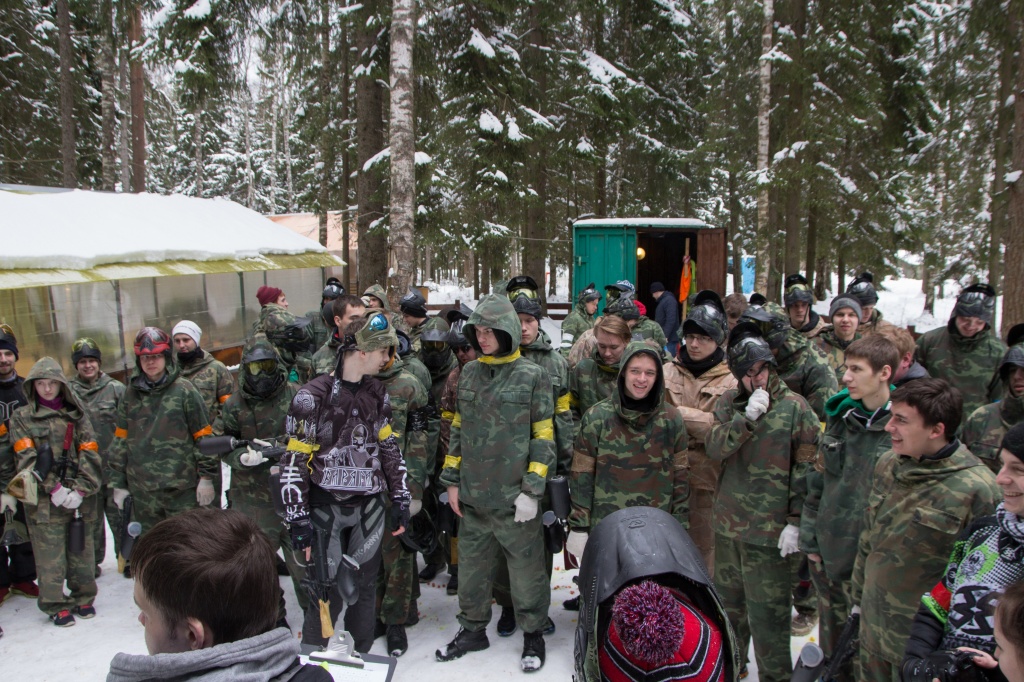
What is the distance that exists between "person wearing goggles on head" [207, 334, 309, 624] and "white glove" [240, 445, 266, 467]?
0.50 ft

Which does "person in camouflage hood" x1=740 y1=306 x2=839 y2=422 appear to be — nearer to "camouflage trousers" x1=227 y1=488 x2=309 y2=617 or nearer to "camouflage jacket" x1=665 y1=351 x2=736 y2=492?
"camouflage jacket" x1=665 y1=351 x2=736 y2=492

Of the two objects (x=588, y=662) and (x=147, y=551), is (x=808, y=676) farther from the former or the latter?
(x=147, y=551)

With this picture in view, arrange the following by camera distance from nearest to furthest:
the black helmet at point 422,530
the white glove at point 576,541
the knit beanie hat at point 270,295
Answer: the white glove at point 576,541, the black helmet at point 422,530, the knit beanie hat at point 270,295

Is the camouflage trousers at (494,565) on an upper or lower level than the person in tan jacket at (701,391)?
lower

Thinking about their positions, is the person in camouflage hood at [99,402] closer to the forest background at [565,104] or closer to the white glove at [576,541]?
the forest background at [565,104]

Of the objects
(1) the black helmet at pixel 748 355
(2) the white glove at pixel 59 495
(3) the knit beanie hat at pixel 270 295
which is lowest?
(2) the white glove at pixel 59 495

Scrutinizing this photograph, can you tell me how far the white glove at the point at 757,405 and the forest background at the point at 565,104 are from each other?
6024mm

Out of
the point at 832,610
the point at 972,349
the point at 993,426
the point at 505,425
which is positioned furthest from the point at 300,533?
the point at 972,349

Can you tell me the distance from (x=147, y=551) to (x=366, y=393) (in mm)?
2390

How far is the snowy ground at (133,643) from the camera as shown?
13.4ft

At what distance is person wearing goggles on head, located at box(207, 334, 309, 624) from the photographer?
4.65m

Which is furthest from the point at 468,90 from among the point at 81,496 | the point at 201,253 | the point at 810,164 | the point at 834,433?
the point at 834,433

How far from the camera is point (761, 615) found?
11.7 ft

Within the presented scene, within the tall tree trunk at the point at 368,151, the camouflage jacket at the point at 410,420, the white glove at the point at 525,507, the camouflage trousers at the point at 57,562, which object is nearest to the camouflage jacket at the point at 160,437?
the camouflage trousers at the point at 57,562
